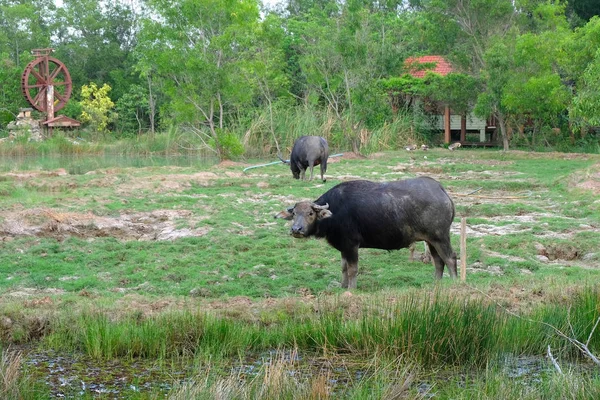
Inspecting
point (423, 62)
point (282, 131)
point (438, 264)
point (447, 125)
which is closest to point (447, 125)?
point (447, 125)

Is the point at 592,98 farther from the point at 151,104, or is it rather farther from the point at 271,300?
the point at 151,104

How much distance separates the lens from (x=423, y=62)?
119ft

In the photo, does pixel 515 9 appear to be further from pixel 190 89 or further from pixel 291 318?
pixel 291 318

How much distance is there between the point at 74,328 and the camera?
7570mm

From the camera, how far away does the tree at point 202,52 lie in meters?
27.3

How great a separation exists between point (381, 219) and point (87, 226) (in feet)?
17.7

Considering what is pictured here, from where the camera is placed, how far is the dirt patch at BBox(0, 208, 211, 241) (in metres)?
12.2

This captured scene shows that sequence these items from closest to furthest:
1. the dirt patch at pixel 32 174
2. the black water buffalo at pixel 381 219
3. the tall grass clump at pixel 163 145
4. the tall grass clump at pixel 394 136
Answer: the black water buffalo at pixel 381 219 → the dirt patch at pixel 32 174 → the tall grass clump at pixel 394 136 → the tall grass clump at pixel 163 145

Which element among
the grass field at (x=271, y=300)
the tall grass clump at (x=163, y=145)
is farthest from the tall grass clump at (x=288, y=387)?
Answer: the tall grass clump at (x=163, y=145)

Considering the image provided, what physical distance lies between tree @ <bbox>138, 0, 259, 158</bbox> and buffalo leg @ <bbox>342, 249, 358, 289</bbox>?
18343 millimetres

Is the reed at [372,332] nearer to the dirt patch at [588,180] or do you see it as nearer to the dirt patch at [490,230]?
the dirt patch at [490,230]

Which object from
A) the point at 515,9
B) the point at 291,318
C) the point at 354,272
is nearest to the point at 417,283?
the point at 354,272

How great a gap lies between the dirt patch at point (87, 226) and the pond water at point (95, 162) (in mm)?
11558

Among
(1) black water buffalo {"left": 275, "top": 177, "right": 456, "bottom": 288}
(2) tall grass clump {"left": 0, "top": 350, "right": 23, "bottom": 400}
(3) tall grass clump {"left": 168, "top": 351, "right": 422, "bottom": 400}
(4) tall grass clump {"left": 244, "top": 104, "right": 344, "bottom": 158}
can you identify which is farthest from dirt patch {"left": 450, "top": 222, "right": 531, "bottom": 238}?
(4) tall grass clump {"left": 244, "top": 104, "right": 344, "bottom": 158}
